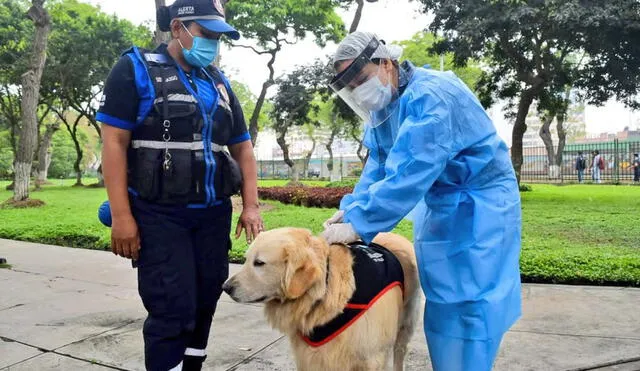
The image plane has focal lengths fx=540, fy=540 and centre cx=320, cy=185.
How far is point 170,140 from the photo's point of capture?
2.31m

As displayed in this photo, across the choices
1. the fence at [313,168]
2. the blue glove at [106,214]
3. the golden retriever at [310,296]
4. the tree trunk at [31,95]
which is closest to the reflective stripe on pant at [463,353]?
the golden retriever at [310,296]

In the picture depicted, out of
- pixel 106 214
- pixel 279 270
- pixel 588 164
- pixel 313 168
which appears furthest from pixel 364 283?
pixel 313 168

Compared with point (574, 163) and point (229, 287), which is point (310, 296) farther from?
point (574, 163)

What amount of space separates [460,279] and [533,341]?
181 centimetres

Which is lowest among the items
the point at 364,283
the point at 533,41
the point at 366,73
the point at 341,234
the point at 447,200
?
the point at 364,283

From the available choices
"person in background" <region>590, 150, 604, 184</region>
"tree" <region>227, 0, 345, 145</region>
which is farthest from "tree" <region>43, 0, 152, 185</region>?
"person in background" <region>590, 150, 604, 184</region>

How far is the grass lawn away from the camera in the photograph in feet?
18.0

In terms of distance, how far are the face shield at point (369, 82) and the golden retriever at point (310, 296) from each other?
2.09 ft

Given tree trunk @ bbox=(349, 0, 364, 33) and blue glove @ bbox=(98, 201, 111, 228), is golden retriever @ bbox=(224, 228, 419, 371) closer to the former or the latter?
blue glove @ bbox=(98, 201, 111, 228)

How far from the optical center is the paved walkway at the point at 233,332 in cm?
332

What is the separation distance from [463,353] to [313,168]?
47.5 metres

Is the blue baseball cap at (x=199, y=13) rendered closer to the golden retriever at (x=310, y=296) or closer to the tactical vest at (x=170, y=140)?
the tactical vest at (x=170, y=140)

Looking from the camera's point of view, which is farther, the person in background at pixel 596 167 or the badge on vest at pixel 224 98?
the person in background at pixel 596 167

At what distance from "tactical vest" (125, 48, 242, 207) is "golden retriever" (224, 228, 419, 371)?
0.39m
